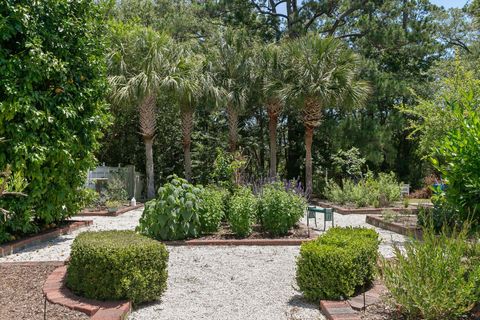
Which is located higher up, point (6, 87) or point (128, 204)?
point (6, 87)

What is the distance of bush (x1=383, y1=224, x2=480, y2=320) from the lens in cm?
341

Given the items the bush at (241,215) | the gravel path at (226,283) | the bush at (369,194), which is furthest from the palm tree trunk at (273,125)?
the gravel path at (226,283)

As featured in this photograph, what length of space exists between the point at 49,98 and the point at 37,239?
8.53 ft

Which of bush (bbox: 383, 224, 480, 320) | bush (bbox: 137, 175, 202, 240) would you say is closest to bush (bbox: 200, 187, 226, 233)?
bush (bbox: 137, 175, 202, 240)

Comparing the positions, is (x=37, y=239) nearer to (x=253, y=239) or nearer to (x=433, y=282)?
(x=253, y=239)

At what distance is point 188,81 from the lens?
17.7m

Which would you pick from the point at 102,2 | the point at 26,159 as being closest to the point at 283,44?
the point at 102,2

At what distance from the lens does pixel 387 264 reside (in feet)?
12.9

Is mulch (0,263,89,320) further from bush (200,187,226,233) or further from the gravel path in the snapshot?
bush (200,187,226,233)

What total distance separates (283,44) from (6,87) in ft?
45.5

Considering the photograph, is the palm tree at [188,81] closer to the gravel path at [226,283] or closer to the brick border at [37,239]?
the brick border at [37,239]

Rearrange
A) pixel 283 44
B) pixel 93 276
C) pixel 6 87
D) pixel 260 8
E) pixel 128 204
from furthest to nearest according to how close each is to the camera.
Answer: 1. pixel 260 8
2. pixel 283 44
3. pixel 128 204
4. pixel 6 87
5. pixel 93 276

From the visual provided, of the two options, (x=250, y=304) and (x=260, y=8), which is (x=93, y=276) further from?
(x=260, y=8)

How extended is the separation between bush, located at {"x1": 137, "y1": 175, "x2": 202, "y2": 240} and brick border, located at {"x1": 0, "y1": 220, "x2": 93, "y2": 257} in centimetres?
200
